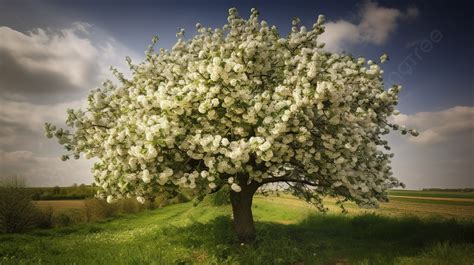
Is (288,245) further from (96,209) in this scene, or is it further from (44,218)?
(96,209)

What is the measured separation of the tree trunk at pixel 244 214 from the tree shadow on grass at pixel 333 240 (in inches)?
16.9

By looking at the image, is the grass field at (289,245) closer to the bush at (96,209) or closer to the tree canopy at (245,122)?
the tree canopy at (245,122)

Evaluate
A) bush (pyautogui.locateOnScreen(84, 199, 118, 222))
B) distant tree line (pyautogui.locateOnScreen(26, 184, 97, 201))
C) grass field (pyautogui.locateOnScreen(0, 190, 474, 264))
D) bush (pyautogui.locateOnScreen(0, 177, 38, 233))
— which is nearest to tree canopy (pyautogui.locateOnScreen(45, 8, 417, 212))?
grass field (pyautogui.locateOnScreen(0, 190, 474, 264))

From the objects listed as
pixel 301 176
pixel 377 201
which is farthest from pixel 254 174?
pixel 377 201

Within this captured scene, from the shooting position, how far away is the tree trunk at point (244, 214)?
17.8 meters

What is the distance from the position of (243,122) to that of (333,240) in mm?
9822

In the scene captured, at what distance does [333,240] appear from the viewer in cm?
1981

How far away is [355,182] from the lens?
47.6ft

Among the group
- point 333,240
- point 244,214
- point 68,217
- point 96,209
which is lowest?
point 333,240

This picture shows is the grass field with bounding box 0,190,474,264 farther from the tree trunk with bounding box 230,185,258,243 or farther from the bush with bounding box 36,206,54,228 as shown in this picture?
the bush with bounding box 36,206,54,228

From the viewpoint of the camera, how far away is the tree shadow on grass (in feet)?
49.7

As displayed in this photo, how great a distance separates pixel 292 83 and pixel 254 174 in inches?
151

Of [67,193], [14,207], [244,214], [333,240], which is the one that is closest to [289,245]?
[244,214]

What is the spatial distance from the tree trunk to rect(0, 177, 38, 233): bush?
15768mm
